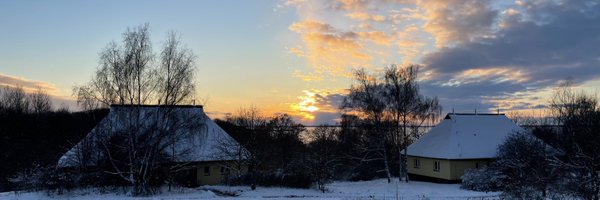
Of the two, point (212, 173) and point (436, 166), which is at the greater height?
point (436, 166)

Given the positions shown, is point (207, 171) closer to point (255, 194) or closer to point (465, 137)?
point (255, 194)

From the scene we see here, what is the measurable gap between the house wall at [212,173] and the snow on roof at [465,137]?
16.8 metres

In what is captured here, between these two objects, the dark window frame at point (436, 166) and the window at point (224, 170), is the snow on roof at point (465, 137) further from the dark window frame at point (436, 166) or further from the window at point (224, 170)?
the window at point (224, 170)

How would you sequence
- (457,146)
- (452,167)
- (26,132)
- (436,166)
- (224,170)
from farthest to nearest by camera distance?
(26,132), (436,166), (457,146), (452,167), (224,170)

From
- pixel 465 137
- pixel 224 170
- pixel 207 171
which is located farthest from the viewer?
pixel 465 137

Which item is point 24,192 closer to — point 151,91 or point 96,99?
point 96,99

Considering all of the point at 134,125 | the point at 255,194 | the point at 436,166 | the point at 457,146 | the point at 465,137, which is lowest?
the point at 255,194

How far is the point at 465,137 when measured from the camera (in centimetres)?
4275

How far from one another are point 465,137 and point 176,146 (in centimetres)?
2443

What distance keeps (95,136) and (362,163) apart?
2968cm

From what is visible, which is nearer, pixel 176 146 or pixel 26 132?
pixel 176 146

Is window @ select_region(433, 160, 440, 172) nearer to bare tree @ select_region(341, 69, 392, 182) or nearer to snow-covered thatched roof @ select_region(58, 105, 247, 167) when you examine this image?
bare tree @ select_region(341, 69, 392, 182)

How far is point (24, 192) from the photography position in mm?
29312

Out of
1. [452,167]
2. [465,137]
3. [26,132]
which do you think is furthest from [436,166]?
[26,132]
